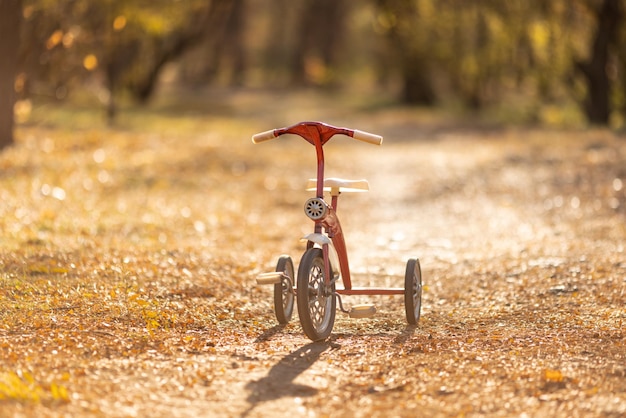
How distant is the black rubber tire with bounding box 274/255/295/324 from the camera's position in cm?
659

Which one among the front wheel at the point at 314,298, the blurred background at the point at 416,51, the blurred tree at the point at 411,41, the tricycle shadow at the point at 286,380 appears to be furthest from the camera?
the blurred tree at the point at 411,41

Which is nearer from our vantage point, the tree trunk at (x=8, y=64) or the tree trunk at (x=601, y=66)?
the tree trunk at (x=8, y=64)

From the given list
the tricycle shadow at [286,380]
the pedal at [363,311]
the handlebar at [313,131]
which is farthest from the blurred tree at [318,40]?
the tricycle shadow at [286,380]

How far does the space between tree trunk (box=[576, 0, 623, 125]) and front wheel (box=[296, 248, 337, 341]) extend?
770 inches

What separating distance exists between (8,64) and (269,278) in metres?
11.5

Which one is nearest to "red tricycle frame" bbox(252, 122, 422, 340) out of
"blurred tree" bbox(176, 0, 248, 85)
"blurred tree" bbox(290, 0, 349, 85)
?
"blurred tree" bbox(176, 0, 248, 85)

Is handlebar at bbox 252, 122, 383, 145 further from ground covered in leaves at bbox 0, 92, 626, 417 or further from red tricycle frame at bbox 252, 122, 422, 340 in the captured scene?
ground covered in leaves at bbox 0, 92, 626, 417

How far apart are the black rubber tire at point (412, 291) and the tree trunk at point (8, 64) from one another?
10.9 metres

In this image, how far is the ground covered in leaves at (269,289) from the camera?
17.0 ft

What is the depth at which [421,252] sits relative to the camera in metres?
10.8

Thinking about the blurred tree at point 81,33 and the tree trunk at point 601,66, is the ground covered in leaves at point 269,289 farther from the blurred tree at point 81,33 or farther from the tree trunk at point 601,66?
the tree trunk at point 601,66

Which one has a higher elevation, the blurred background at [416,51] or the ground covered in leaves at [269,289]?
the blurred background at [416,51]

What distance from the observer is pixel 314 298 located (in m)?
6.28

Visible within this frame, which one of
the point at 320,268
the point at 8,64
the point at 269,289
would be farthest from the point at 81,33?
the point at 320,268
